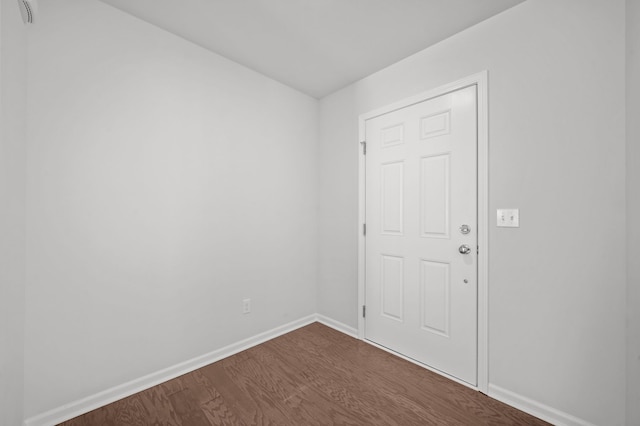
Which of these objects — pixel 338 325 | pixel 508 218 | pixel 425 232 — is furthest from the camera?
pixel 338 325

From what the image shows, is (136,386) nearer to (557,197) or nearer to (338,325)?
(338,325)

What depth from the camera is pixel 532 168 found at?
5.26 feet

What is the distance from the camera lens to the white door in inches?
73.5

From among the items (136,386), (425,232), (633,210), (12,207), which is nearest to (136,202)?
(12,207)

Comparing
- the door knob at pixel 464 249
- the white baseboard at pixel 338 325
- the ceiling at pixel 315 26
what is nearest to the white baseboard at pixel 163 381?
the door knob at pixel 464 249

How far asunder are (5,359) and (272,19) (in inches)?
93.6

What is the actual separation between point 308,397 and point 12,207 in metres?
1.95

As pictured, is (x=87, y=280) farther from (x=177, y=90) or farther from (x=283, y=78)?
(x=283, y=78)

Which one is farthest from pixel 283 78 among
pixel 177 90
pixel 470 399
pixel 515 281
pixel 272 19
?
pixel 470 399

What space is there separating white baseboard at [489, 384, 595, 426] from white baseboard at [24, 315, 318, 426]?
1.84 meters

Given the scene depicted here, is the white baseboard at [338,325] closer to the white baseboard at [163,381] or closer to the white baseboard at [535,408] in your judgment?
the white baseboard at [163,381]

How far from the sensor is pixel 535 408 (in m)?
1.56

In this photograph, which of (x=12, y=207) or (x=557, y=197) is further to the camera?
(x=557, y=197)

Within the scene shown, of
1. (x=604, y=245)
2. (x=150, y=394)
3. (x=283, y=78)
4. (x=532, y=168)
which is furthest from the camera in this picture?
(x=283, y=78)
